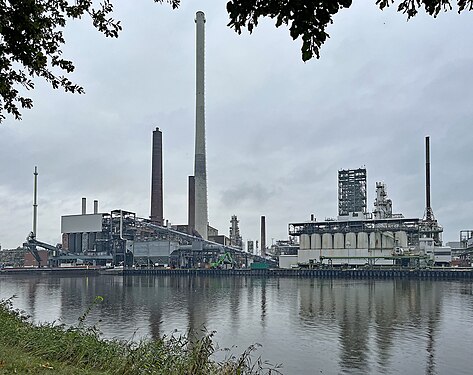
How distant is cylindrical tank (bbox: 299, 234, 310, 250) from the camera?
290 feet

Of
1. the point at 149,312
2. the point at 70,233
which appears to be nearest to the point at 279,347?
the point at 149,312

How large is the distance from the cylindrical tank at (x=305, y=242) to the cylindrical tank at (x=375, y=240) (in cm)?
1122

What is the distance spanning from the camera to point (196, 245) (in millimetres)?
94312

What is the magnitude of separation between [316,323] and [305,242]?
59077mm

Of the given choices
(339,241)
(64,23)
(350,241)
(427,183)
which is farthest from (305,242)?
(64,23)

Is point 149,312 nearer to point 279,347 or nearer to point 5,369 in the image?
point 279,347

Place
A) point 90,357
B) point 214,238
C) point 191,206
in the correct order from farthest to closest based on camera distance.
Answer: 1. point 214,238
2. point 191,206
3. point 90,357

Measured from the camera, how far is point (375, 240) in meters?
82.8

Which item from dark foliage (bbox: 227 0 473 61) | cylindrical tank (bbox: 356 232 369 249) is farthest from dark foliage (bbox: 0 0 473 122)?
cylindrical tank (bbox: 356 232 369 249)

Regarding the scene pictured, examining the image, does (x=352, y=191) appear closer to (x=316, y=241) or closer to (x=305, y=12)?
(x=316, y=241)

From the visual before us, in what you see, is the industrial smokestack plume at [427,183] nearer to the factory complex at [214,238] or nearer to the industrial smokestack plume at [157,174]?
the factory complex at [214,238]

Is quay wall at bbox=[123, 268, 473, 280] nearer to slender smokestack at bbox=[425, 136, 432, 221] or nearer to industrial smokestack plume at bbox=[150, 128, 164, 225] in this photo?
slender smokestack at bbox=[425, 136, 432, 221]

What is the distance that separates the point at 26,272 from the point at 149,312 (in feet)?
254

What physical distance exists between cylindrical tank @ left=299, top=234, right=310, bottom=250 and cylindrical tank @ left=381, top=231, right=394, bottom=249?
41.9 ft
